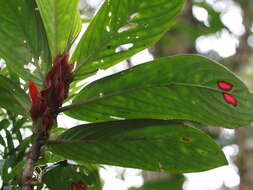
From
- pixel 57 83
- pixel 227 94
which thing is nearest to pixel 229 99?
pixel 227 94

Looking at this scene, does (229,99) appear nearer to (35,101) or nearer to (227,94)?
(227,94)

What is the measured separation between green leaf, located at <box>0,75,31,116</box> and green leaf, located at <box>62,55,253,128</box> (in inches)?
3.0

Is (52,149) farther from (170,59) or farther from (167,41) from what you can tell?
(167,41)

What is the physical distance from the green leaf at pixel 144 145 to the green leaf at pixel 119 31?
0.39 ft

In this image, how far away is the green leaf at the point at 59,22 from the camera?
66cm

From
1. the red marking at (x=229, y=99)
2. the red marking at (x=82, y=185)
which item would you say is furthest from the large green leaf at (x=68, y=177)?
the red marking at (x=229, y=99)

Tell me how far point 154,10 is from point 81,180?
344mm

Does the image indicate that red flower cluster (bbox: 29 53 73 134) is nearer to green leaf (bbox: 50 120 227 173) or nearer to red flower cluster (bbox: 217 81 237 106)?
green leaf (bbox: 50 120 227 173)

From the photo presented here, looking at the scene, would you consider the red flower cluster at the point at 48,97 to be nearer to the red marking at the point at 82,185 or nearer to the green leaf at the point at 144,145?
the green leaf at the point at 144,145

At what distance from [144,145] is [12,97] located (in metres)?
0.23

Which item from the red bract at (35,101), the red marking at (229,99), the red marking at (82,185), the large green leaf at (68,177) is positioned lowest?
the red marking at (82,185)

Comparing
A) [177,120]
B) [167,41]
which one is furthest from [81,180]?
[167,41]

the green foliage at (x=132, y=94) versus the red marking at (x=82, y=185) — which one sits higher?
the green foliage at (x=132, y=94)

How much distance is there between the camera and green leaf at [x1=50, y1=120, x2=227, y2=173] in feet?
2.13
